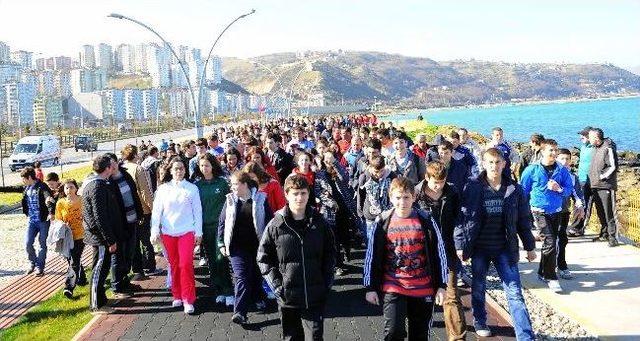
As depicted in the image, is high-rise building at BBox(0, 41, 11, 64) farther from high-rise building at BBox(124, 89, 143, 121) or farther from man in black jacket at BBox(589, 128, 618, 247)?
man in black jacket at BBox(589, 128, 618, 247)

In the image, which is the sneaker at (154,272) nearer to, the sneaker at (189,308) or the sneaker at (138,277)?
the sneaker at (138,277)

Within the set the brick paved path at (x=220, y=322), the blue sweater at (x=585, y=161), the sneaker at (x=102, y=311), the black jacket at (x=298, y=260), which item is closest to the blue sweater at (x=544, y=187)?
the brick paved path at (x=220, y=322)

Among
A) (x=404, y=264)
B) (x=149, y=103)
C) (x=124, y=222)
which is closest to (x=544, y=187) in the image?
(x=404, y=264)

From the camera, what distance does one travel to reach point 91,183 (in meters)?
6.98

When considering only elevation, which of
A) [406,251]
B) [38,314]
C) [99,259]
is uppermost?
[406,251]

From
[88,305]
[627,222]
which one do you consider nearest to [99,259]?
[88,305]

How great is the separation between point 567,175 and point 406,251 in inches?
150

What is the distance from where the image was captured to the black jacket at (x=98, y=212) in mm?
6961

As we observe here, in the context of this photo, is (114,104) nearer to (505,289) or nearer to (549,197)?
(549,197)

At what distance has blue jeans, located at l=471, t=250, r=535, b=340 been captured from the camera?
538 centimetres

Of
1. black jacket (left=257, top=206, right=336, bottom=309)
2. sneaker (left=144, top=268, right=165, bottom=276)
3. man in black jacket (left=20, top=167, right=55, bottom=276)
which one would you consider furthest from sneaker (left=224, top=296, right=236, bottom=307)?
man in black jacket (left=20, top=167, right=55, bottom=276)

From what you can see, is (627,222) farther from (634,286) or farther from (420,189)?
(420,189)

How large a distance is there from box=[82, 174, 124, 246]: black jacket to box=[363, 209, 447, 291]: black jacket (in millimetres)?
3760

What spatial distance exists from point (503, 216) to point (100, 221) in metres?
4.59
